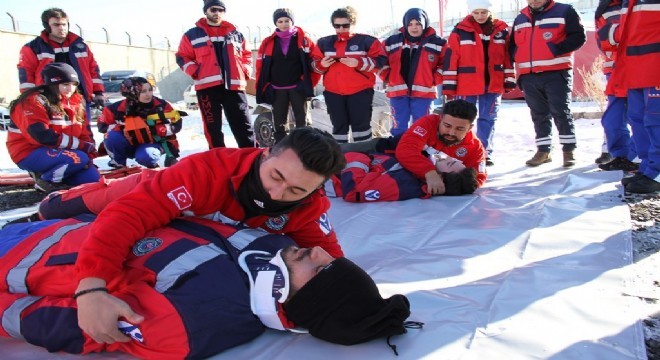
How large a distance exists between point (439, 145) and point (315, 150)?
2.47 metres

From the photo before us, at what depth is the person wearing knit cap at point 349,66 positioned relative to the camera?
193 inches

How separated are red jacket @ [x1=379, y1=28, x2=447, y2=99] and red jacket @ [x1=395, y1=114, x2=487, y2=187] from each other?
1.23 metres

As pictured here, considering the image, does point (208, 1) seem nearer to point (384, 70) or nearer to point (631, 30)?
point (384, 70)

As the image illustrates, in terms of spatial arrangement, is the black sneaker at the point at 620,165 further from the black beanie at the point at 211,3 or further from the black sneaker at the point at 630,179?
the black beanie at the point at 211,3

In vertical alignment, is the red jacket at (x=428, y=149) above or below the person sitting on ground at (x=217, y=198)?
below

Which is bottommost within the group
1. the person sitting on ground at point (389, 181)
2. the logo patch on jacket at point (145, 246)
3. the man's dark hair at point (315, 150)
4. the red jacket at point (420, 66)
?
the person sitting on ground at point (389, 181)

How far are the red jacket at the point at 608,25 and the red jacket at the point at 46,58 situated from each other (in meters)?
4.83

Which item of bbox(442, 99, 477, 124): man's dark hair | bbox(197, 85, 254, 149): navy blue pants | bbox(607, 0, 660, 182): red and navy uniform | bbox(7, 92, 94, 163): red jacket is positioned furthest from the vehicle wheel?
bbox(607, 0, 660, 182): red and navy uniform

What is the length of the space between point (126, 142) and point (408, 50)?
2.93 m

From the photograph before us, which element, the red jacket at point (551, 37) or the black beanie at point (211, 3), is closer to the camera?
the red jacket at point (551, 37)

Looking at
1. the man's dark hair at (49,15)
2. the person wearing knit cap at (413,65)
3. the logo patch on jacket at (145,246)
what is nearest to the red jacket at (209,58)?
the man's dark hair at (49,15)

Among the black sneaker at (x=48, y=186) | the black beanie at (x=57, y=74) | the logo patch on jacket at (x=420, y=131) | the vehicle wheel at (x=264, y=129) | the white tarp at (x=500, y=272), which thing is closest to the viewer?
the white tarp at (x=500, y=272)

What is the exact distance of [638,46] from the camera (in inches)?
130

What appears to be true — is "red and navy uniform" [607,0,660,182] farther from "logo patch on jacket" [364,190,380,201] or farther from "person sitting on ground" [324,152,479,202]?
"logo patch on jacket" [364,190,380,201]
